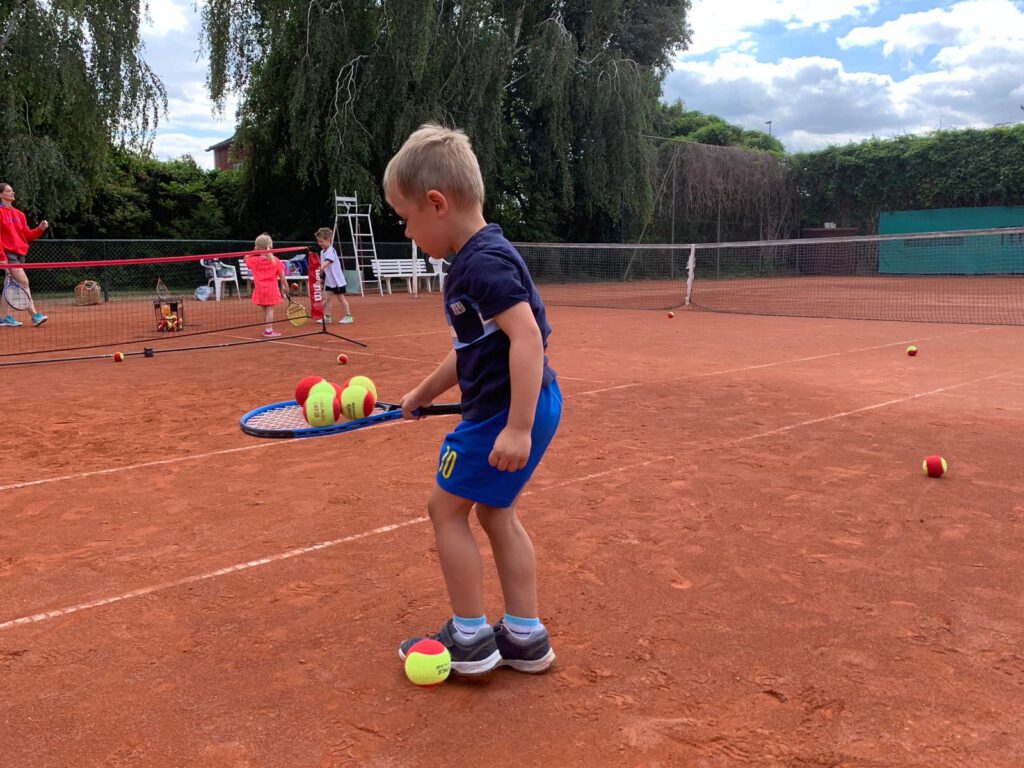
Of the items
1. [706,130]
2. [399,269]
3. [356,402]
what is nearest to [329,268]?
[356,402]

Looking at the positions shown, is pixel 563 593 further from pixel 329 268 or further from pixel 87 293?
pixel 87 293

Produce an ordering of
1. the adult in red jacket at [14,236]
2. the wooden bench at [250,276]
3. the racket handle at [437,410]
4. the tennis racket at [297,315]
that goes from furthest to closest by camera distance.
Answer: the wooden bench at [250,276]
the tennis racket at [297,315]
the adult in red jacket at [14,236]
the racket handle at [437,410]

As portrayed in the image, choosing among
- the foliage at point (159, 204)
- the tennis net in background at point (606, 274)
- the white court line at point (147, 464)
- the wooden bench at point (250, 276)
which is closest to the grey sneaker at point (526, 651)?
the white court line at point (147, 464)

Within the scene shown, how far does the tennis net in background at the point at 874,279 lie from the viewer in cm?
1609

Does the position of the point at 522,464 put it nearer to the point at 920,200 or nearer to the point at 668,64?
the point at 668,64

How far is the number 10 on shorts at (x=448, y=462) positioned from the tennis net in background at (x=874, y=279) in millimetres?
13437

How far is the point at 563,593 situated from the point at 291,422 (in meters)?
2.96

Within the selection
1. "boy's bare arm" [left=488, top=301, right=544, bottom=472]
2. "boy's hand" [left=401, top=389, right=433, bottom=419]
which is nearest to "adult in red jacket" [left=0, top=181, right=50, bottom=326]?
"boy's hand" [left=401, top=389, right=433, bottom=419]

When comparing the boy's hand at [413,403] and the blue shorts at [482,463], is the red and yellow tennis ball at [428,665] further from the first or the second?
the boy's hand at [413,403]

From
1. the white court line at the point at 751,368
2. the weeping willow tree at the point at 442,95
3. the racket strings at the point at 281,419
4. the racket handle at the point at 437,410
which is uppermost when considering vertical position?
the weeping willow tree at the point at 442,95

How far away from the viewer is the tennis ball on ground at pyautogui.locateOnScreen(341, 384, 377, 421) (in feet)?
17.3

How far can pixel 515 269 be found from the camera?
2.21 meters

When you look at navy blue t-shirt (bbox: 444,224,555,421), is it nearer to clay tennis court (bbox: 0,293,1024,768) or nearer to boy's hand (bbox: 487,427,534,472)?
boy's hand (bbox: 487,427,534,472)

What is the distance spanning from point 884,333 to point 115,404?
997 cm
